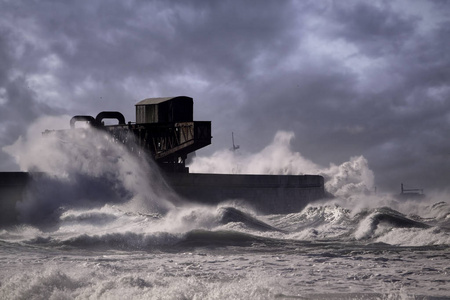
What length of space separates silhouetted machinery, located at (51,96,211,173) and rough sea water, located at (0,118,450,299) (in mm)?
1215

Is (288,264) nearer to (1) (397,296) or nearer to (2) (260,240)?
(1) (397,296)

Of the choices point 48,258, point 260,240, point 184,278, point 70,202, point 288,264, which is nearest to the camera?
point 184,278

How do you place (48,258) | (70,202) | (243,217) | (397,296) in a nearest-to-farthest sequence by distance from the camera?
(397,296), (48,258), (243,217), (70,202)

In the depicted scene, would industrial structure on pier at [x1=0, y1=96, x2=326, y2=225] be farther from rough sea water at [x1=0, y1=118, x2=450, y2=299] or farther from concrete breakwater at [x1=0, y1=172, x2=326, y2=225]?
rough sea water at [x1=0, y1=118, x2=450, y2=299]

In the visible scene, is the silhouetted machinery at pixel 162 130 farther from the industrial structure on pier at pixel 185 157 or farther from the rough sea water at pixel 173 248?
the rough sea water at pixel 173 248

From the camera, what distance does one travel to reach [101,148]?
2962 cm

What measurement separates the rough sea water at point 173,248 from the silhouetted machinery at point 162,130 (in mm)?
Result: 1215

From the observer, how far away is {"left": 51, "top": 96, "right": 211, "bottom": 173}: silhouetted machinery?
94.1ft

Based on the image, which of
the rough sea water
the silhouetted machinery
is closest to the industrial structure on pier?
the silhouetted machinery

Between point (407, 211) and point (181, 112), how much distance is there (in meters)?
15.0

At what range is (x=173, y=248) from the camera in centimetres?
1359

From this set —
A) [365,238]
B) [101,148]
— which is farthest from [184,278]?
[101,148]

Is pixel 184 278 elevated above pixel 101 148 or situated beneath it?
situated beneath

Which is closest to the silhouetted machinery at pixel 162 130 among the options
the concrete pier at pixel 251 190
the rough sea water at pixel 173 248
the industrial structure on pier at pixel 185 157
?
the industrial structure on pier at pixel 185 157
